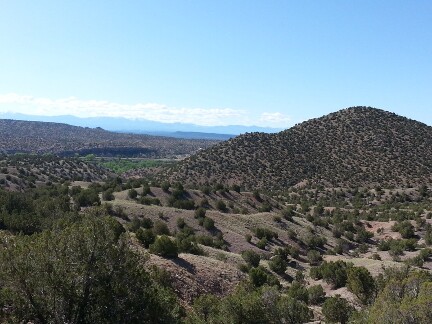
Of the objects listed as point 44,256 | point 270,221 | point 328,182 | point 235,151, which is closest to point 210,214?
point 270,221

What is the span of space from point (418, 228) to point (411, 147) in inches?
1885

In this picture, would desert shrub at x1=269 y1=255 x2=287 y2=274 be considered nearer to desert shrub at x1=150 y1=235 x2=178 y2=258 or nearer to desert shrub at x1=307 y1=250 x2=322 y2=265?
desert shrub at x1=307 y1=250 x2=322 y2=265

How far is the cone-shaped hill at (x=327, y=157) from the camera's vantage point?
271 ft

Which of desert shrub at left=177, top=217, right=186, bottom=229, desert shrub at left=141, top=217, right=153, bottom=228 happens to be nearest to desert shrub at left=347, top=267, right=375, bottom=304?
desert shrub at left=141, top=217, right=153, bottom=228

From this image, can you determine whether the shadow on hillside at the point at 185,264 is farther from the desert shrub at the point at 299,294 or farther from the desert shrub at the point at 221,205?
the desert shrub at the point at 221,205

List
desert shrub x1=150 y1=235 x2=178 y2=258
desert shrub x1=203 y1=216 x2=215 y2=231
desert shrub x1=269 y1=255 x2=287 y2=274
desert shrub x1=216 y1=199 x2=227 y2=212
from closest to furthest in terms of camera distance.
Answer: desert shrub x1=150 y1=235 x2=178 y2=258 < desert shrub x1=269 y1=255 x2=287 y2=274 < desert shrub x1=203 y1=216 x2=215 y2=231 < desert shrub x1=216 y1=199 x2=227 y2=212

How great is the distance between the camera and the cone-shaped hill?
3255 inches

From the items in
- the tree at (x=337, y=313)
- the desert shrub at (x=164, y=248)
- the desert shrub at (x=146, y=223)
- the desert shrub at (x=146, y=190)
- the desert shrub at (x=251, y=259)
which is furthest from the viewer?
the desert shrub at (x=146, y=190)

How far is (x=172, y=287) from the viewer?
20.8 metres

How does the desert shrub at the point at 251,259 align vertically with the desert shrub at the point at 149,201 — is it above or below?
below

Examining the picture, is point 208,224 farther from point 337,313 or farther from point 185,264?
point 337,313

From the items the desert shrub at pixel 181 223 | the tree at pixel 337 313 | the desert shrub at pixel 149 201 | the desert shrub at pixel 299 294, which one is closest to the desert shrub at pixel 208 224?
the desert shrub at pixel 181 223

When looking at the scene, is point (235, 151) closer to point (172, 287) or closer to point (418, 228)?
point (418, 228)

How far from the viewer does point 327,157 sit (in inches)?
3561
